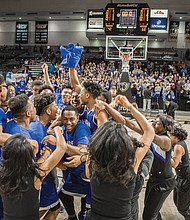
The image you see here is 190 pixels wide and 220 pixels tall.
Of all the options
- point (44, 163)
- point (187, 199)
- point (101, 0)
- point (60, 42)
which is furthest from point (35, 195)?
point (60, 42)

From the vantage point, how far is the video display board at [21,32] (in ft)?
96.8

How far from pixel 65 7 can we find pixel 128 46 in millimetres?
11392

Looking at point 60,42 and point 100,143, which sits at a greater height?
point 60,42

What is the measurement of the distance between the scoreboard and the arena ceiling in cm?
655

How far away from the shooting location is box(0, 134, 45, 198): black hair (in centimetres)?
180

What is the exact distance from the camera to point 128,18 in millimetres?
15203

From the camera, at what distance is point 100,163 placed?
175 cm

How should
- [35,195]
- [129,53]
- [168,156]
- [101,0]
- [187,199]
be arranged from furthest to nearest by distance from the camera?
1. [101,0]
2. [129,53]
3. [187,199]
4. [168,156]
5. [35,195]

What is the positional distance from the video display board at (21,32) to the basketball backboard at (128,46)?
56.1 feet

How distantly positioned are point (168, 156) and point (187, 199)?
838 millimetres

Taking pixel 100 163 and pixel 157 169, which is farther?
pixel 157 169

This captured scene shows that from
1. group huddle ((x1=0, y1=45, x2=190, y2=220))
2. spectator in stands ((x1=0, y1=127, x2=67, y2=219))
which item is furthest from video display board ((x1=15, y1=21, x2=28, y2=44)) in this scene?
spectator in stands ((x1=0, y1=127, x2=67, y2=219))

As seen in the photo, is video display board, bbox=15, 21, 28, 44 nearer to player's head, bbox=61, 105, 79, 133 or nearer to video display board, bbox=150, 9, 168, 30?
video display board, bbox=150, 9, 168, 30

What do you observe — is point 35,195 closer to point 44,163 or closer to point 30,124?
point 44,163
